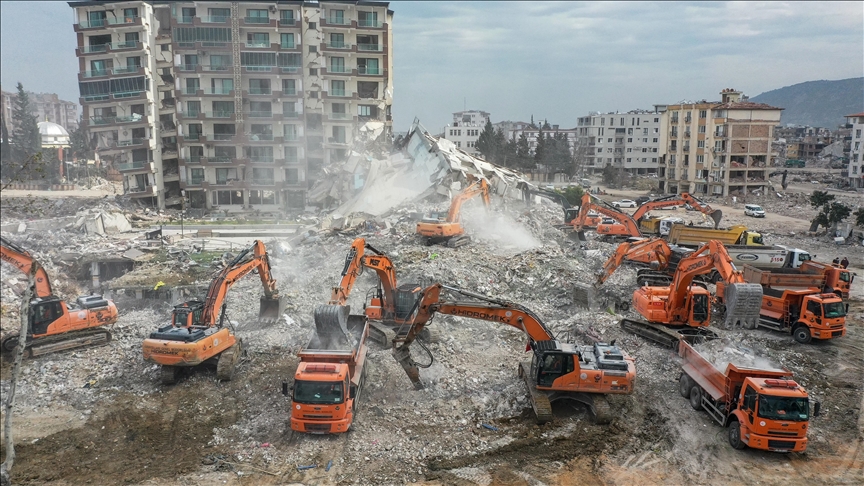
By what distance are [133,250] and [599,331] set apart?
19.6 meters

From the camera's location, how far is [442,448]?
36.6 ft

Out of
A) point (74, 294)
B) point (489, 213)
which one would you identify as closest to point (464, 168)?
point (489, 213)

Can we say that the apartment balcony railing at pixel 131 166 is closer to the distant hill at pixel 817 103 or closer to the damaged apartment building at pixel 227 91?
the damaged apartment building at pixel 227 91

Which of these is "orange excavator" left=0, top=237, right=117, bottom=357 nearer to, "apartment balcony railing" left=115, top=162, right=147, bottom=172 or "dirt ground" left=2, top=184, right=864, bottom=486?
"dirt ground" left=2, top=184, right=864, bottom=486

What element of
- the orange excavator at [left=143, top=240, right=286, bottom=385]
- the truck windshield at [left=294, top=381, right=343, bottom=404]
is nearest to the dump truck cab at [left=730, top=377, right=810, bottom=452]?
the truck windshield at [left=294, top=381, right=343, bottom=404]

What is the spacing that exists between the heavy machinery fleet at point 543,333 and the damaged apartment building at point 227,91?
24901 mm

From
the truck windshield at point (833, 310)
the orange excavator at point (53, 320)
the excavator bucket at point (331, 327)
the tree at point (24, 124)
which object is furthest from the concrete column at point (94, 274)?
the tree at point (24, 124)

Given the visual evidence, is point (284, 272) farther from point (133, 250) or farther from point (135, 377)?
point (135, 377)

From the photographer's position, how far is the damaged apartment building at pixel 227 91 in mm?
38969

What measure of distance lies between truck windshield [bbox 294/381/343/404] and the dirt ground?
2.69 ft

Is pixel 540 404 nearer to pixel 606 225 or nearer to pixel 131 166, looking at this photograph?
pixel 606 225

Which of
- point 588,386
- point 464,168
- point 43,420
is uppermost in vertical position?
point 464,168

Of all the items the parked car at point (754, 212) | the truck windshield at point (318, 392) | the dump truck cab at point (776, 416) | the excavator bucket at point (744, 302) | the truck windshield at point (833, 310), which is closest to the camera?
the dump truck cab at point (776, 416)

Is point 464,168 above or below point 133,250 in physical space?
above
